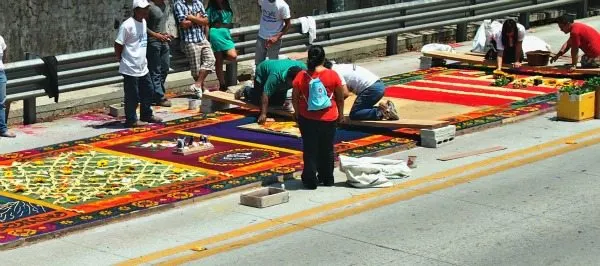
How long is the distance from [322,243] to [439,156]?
3971mm

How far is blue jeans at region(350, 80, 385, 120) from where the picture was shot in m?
15.8

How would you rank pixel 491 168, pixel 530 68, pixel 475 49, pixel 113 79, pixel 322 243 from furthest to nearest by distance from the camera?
1. pixel 475 49
2. pixel 530 68
3. pixel 113 79
4. pixel 491 168
5. pixel 322 243

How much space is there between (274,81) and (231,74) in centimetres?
355

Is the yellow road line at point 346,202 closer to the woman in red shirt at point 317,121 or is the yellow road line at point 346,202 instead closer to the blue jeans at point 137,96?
the woman in red shirt at point 317,121

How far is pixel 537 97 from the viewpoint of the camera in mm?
18000

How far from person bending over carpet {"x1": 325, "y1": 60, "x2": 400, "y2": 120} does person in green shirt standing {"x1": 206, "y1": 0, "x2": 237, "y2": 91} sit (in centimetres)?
331

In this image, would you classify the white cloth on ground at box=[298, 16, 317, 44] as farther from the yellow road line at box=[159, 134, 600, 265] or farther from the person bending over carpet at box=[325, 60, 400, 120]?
the yellow road line at box=[159, 134, 600, 265]

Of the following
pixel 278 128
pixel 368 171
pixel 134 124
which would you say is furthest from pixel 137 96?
pixel 368 171

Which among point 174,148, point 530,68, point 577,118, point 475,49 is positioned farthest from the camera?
point 475,49

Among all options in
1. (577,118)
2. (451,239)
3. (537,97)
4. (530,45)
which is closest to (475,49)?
(530,45)

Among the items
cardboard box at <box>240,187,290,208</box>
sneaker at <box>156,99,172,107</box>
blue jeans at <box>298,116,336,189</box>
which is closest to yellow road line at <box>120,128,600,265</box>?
cardboard box at <box>240,187,290,208</box>

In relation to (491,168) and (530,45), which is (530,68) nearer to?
(530,45)

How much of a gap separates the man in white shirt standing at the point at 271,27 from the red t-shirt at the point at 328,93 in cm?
599

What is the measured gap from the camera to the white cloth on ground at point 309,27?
67.6ft
